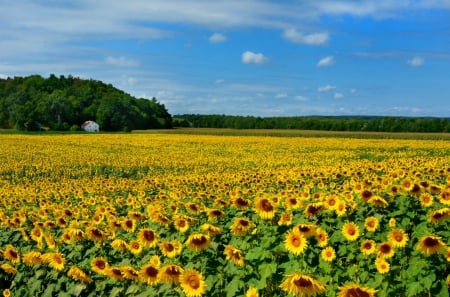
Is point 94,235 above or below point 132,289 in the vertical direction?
above

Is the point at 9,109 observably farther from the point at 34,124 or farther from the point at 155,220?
the point at 155,220

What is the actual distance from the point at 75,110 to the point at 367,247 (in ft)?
322

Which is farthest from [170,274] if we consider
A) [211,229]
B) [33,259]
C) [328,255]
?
[33,259]

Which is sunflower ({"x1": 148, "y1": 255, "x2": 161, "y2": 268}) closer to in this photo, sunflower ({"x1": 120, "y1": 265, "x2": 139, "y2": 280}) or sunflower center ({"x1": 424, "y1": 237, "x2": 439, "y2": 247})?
sunflower ({"x1": 120, "y1": 265, "x2": 139, "y2": 280})

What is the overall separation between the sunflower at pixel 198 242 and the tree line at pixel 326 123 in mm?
73384

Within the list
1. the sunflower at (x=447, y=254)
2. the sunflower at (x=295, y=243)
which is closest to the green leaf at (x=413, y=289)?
the sunflower at (x=447, y=254)

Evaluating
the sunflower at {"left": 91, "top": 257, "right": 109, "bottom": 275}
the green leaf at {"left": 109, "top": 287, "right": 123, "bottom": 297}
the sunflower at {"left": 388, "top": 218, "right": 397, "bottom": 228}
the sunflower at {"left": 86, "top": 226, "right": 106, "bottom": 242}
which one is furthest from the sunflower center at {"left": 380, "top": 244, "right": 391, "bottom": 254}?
the sunflower at {"left": 86, "top": 226, "right": 106, "bottom": 242}

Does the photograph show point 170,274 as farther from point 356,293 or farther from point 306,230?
point 356,293

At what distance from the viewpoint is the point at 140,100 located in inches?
4412

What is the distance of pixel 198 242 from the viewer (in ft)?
17.5

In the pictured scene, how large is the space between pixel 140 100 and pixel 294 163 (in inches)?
3496

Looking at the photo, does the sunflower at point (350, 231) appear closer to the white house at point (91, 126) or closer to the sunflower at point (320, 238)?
the sunflower at point (320, 238)

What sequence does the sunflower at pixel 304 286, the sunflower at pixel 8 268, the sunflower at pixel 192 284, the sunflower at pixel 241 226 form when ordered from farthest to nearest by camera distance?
the sunflower at pixel 8 268
the sunflower at pixel 241 226
the sunflower at pixel 192 284
the sunflower at pixel 304 286

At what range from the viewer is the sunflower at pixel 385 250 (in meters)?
5.67
